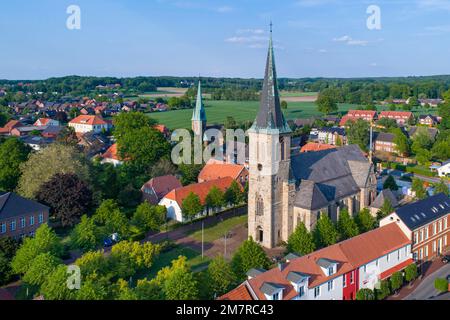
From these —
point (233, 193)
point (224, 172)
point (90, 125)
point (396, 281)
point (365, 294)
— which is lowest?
point (365, 294)

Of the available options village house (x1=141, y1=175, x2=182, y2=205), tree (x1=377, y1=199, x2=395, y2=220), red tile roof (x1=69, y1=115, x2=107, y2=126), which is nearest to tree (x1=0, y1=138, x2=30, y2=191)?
village house (x1=141, y1=175, x2=182, y2=205)

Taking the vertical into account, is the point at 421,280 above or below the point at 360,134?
below

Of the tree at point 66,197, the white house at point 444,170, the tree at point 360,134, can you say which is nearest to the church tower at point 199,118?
the tree at point 66,197

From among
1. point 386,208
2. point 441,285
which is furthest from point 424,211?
point 441,285

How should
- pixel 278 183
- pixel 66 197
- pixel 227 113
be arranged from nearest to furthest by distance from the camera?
pixel 278 183, pixel 66 197, pixel 227 113

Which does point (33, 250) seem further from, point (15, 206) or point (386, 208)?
point (386, 208)

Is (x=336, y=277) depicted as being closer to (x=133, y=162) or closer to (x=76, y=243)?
(x=76, y=243)

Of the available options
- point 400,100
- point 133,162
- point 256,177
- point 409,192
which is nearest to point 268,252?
point 256,177

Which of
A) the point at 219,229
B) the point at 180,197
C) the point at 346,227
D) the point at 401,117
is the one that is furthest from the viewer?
the point at 401,117
